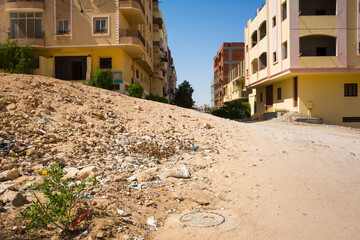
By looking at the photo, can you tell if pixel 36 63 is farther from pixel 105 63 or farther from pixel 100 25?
pixel 100 25

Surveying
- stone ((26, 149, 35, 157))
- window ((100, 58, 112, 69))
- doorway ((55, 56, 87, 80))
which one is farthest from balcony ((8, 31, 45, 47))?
stone ((26, 149, 35, 157))

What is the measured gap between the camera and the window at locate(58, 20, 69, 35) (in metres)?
23.0

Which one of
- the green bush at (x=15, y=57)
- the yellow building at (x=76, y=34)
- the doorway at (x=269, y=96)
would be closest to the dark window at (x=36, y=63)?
the yellow building at (x=76, y=34)

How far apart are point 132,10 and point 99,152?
19970 mm

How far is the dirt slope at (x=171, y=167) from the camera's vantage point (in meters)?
3.71

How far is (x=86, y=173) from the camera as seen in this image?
5.12 metres

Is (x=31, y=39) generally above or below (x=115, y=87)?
above

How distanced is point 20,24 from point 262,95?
24726 mm

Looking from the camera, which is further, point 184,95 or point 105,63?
point 184,95

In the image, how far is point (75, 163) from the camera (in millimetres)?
5668

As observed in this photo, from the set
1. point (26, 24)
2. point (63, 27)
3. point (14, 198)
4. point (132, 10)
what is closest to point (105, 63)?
point (63, 27)

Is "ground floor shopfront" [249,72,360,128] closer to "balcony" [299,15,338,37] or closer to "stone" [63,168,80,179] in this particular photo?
"balcony" [299,15,338,37]

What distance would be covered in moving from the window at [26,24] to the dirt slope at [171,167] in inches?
622

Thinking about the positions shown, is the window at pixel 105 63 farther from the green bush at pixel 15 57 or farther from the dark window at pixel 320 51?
the dark window at pixel 320 51
